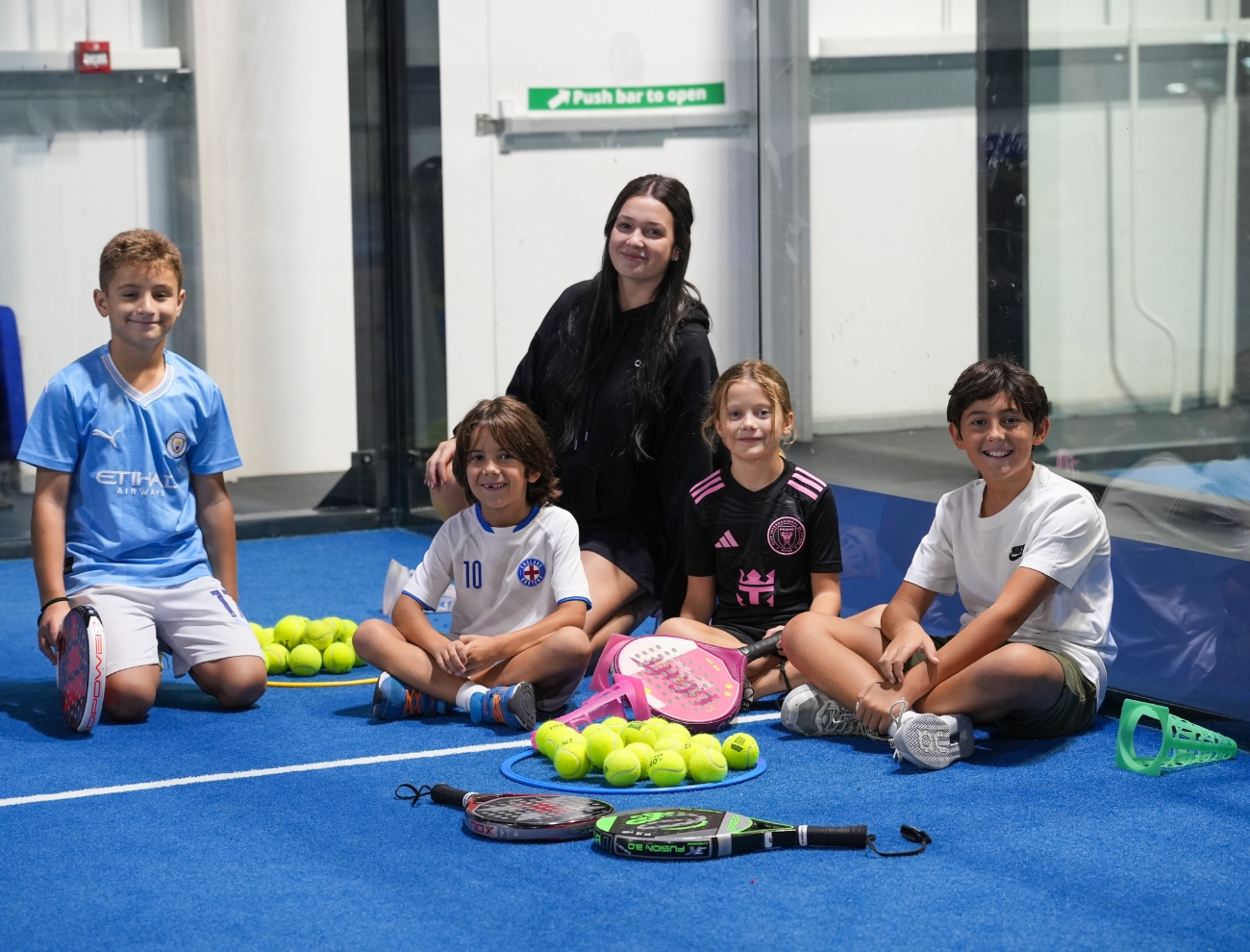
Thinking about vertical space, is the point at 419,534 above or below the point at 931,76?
below

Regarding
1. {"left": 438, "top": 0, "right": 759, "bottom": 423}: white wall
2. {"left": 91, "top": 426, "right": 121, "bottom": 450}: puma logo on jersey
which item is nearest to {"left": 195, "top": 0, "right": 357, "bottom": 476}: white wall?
{"left": 438, "top": 0, "right": 759, "bottom": 423}: white wall

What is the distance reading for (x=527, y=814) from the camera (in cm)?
298

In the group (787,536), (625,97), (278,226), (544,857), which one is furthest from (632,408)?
(278,226)

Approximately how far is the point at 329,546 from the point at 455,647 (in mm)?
3046

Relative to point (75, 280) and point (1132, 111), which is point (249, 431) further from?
point (1132, 111)

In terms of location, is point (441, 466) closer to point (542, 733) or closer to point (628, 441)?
point (628, 441)


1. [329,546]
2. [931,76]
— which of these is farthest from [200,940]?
[329,546]

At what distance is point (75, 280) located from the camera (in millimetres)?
6699

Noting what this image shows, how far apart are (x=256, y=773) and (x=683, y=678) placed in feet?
3.30

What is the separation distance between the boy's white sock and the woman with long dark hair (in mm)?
486

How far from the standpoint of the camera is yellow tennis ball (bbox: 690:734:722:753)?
337 cm

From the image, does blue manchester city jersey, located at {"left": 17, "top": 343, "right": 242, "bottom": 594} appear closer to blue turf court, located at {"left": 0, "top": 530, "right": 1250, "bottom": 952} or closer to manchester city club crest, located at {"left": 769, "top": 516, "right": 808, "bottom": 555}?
blue turf court, located at {"left": 0, "top": 530, "right": 1250, "bottom": 952}

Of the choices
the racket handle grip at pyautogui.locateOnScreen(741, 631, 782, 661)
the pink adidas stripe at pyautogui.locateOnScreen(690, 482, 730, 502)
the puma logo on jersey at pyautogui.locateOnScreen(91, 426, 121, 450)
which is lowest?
the racket handle grip at pyautogui.locateOnScreen(741, 631, 782, 661)

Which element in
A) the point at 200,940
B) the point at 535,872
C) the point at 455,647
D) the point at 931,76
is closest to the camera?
the point at 200,940
